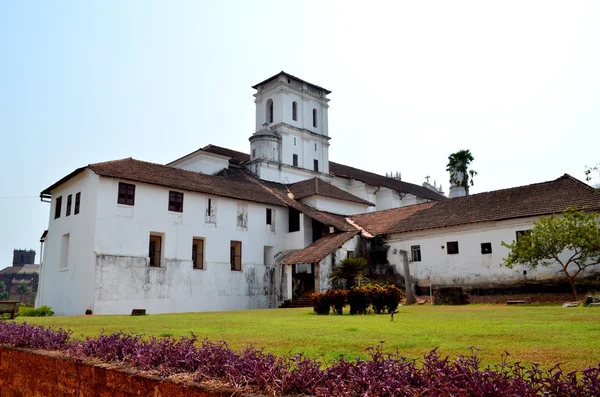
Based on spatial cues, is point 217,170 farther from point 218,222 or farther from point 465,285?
point 465,285

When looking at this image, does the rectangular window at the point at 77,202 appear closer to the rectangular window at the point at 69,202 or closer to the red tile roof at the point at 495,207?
the rectangular window at the point at 69,202

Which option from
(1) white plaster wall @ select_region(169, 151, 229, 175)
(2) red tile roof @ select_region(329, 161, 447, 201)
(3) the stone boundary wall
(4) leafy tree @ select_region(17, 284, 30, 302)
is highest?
(2) red tile roof @ select_region(329, 161, 447, 201)

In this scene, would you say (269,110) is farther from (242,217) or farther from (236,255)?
(236,255)

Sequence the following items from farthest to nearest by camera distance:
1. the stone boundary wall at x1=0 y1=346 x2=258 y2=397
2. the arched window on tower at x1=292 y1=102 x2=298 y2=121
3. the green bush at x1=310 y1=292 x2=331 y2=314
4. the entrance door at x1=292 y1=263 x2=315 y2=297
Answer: the arched window on tower at x1=292 y1=102 x2=298 y2=121 → the entrance door at x1=292 y1=263 x2=315 y2=297 → the green bush at x1=310 y1=292 x2=331 y2=314 → the stone boundary wall at x1=0 y1=346 x2=258 y2=397

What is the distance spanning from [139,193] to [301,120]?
21203 millimetres

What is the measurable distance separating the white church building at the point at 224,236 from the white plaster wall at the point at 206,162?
5.48 m

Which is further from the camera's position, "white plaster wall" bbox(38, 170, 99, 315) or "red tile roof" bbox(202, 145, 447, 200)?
"red tile roof" bbox(202, 145, 447, 200)

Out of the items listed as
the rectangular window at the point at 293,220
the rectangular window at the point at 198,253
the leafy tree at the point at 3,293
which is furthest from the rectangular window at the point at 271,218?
the leafy tree at the point at 3,293

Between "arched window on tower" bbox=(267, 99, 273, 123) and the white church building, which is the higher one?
"arched window on tower" bbox=(267, 99, 273, 123)

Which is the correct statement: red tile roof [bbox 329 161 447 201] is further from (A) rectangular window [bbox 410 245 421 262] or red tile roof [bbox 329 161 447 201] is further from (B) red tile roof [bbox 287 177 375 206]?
(A) rectangular window [bbox 410 245 421 262]

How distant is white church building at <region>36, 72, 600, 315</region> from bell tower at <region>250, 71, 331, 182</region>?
271 inches

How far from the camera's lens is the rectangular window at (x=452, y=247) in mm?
25703

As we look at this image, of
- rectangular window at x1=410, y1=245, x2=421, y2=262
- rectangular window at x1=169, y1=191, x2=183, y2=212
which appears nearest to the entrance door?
rectangular window at x1=410, y1=245, x2=421, y2=262

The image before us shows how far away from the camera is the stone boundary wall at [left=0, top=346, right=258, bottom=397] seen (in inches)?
142
